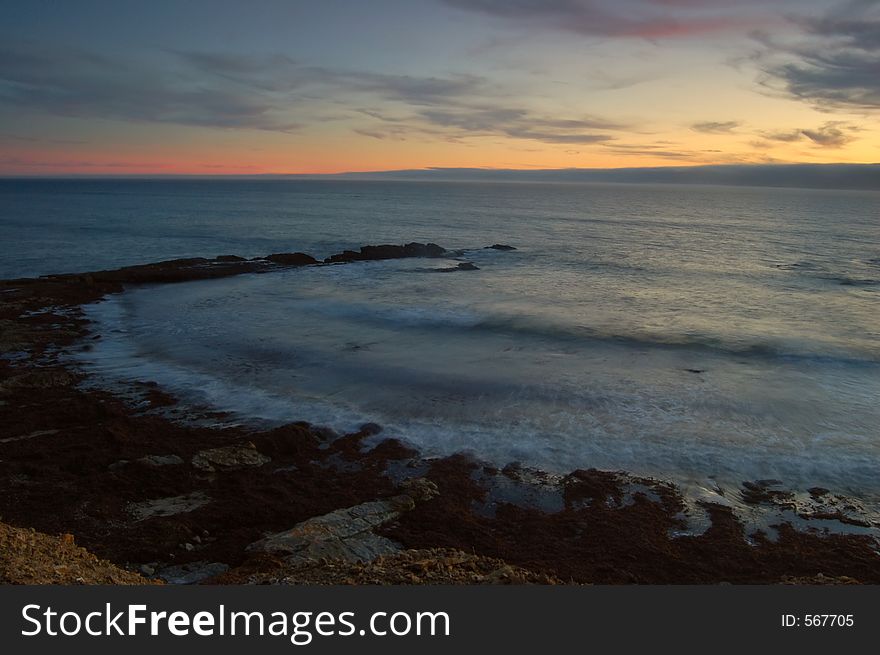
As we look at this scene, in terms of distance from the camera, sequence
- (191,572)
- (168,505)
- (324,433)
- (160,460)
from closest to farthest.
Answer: (191,572) → (168,505) → (160,460) → (324,433)

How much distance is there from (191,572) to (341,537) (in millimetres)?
2353

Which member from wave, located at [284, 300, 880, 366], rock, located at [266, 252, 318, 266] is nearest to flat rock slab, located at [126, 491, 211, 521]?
wave, located at [284, 300, 880, 366]

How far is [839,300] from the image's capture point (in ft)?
112

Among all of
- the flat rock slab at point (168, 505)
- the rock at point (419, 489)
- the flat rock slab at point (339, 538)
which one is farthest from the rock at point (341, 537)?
the flat rock slab at point (168, 505)

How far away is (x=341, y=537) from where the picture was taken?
10.3 metres

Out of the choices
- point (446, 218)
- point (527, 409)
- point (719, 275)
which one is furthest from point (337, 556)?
point (446, 218)

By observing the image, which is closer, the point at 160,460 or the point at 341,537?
the point at 341,537

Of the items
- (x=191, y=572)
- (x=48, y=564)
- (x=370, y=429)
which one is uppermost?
(x=48, y=564)

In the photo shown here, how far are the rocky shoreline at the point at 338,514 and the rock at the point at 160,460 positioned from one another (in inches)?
1.6

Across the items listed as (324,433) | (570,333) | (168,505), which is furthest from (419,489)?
(570,333)

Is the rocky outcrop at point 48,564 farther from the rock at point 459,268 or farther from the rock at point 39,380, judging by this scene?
the rock at point 459,268

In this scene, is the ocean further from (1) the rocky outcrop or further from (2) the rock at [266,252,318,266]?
(1) the rocky outcrop

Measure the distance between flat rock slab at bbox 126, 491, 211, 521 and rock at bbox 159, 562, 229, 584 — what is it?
182cm

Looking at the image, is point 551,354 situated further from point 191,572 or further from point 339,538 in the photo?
point 191,572
